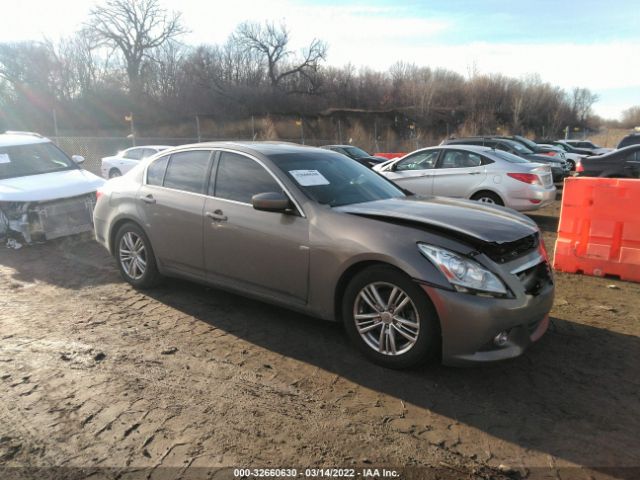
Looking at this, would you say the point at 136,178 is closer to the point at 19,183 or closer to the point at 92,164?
the point at 19,183

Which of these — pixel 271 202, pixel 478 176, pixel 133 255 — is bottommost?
pixel 133 255

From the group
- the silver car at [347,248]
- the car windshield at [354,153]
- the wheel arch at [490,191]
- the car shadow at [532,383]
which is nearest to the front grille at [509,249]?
the silver car at [347,248]

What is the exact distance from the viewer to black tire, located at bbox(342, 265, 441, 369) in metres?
3.33

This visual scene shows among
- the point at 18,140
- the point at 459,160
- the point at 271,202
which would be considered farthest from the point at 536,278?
the point at 18,140

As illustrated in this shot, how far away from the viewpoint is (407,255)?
3391mm

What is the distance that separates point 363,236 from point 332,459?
1.60m

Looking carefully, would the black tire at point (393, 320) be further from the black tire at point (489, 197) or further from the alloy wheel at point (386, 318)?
the black tire at point (489, 197)

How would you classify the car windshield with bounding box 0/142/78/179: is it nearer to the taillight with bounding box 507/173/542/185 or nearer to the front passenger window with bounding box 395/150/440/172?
the front passenger window with bounding box 395/150/440/172

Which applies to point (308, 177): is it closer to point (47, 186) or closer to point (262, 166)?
point (262, 166)

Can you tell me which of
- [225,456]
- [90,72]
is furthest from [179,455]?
[90,72]

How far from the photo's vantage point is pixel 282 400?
127 inches

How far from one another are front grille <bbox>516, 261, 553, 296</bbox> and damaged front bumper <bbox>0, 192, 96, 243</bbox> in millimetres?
6951

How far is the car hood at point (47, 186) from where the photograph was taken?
730 cm

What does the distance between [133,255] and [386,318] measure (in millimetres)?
3286
